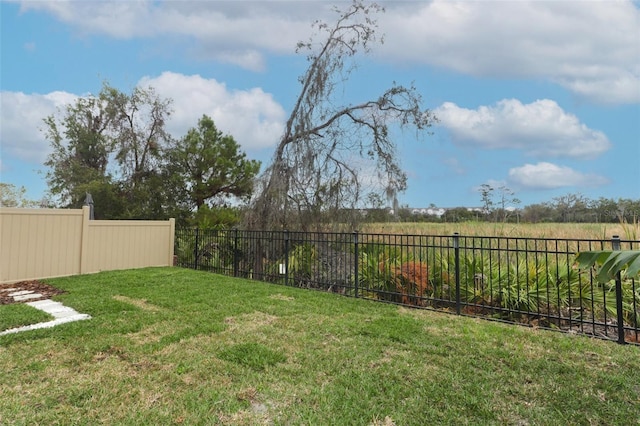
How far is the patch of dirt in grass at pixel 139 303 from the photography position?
487 cm

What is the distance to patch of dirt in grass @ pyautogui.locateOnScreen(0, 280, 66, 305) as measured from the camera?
18.4 feet

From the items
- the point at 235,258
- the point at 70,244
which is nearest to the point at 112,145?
the point at 70,244

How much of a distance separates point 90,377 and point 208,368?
2.81ft

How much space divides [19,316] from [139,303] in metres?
1.36

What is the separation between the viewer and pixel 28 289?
21.3 ft

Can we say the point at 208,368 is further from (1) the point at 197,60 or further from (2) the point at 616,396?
(1) the point at 197,60

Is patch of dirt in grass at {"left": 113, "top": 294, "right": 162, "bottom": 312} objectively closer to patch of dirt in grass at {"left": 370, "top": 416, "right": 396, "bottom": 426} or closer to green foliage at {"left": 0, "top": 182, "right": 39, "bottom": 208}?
patch of dirt in grass at {"left": 370, "top": 416, "right": 396, "bottom": 426}

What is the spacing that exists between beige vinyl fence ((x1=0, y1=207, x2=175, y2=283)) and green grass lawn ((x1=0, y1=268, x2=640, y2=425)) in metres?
4.25

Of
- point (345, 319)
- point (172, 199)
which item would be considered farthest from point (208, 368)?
point (172, 199)

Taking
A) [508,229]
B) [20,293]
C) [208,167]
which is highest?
[208,167]

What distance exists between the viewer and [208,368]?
2.81 meters

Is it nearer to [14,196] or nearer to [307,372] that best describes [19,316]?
[307,372]

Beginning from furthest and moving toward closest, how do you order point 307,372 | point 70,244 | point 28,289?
point 70,244, point 28,289, point 307,372

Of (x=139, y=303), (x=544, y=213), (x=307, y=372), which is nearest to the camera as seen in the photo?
(x=307, y=372)
